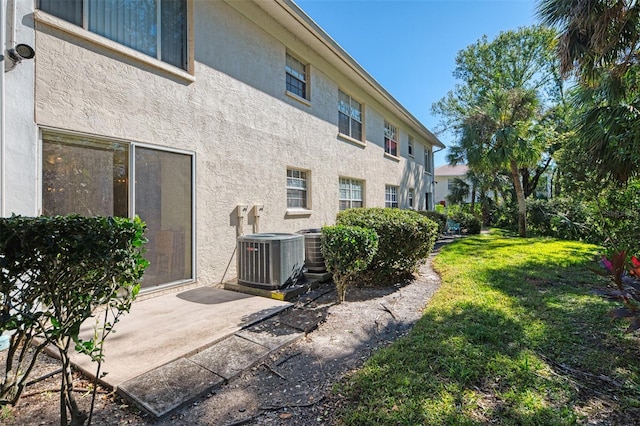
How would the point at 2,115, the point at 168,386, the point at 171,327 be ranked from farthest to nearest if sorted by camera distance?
the point at 171,327 < the point at 2,115 < the point at 168,386

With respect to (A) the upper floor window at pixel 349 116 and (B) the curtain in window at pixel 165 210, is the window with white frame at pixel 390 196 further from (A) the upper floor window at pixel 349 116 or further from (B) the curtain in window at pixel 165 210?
(B) the curtain in window at pixel 165 210

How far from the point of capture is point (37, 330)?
6.33 feet

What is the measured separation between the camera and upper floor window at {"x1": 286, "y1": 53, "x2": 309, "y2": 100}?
8.59 m

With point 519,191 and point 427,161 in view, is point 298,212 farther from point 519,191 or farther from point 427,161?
point 427,161

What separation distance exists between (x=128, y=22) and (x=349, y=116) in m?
7.87

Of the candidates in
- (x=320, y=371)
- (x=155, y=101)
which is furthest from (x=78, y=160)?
(x=320, y=371)

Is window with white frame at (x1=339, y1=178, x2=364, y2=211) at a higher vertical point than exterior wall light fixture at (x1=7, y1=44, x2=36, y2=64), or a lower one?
lower

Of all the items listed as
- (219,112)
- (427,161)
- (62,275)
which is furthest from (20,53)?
(427,161)

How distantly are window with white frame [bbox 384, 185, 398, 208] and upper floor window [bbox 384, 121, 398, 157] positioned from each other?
1.74 metres

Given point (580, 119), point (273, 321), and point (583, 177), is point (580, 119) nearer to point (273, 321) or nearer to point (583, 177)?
point (583, 177)

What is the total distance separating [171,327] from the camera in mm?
3934

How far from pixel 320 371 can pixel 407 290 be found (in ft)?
11.9

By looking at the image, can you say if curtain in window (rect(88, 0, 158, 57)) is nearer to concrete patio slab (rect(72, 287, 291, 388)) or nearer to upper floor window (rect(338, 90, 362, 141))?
concrete patio slab (rect(72, 287, 291, 388))

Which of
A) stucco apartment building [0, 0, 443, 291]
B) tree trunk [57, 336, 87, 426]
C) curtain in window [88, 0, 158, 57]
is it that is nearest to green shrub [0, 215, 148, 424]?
tree trunk [57, 336, 87, 426]
